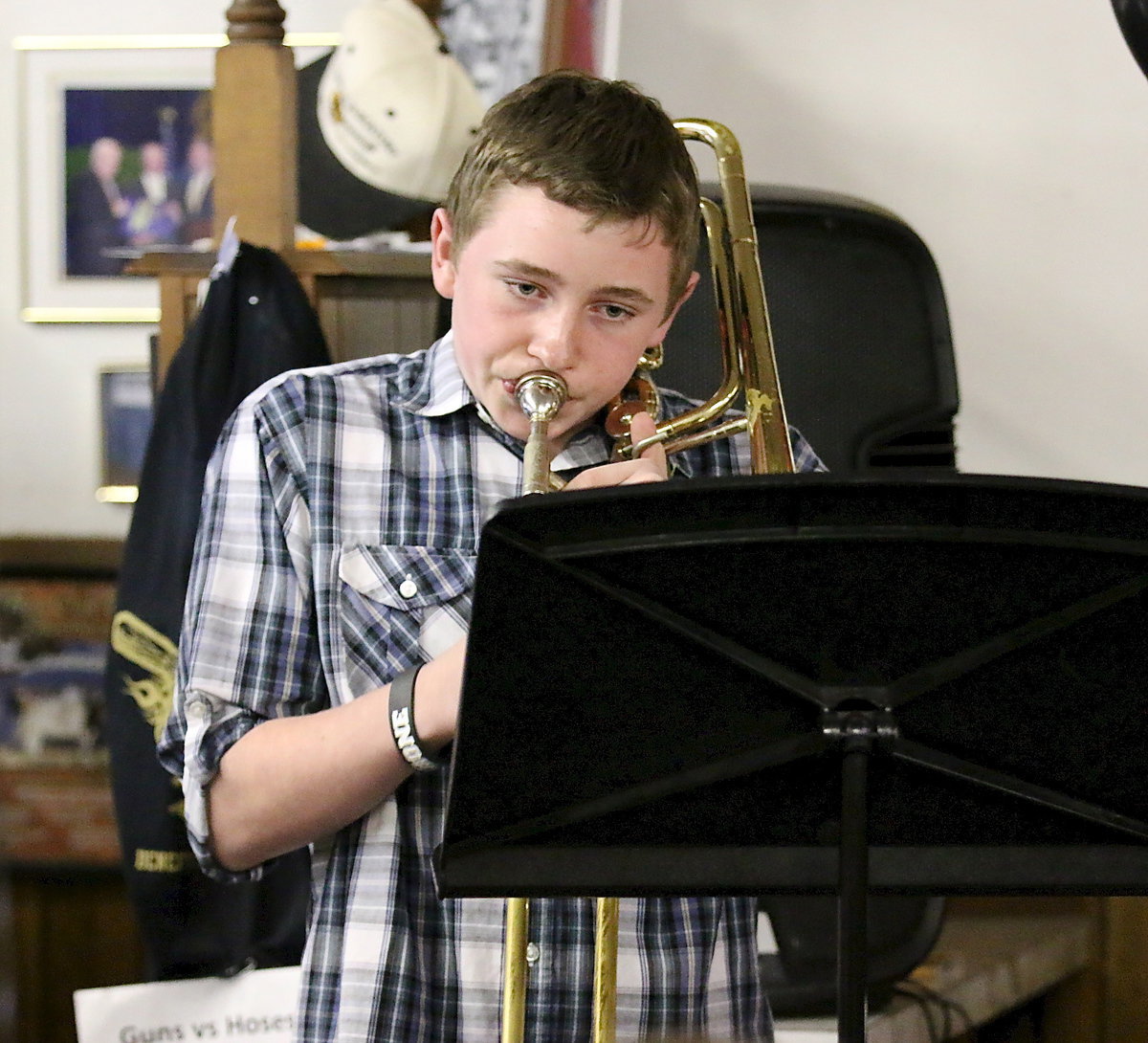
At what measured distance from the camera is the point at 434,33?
1.74 metres

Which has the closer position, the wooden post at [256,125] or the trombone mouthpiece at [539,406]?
the trombone mouthpiece at [539,406]

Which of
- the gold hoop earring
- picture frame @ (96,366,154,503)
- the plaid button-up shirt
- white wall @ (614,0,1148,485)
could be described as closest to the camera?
the plaid button-up shirt

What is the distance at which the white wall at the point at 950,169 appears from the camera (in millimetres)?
2266

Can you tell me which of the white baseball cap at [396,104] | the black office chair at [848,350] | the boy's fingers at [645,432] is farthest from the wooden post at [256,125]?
the boy's fingers at [645,432]

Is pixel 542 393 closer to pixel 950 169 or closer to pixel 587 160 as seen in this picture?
pixel 587 160

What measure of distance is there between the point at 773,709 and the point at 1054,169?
1.76 m

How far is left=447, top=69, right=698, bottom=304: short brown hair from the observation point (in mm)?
979

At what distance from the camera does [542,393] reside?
3.29 feet

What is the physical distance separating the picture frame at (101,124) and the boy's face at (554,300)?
4.87 ft

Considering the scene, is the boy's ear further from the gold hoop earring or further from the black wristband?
the black wristband

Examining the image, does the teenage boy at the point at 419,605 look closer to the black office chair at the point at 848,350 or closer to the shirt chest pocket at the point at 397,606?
the shirt chest pocket at the point at 397,606

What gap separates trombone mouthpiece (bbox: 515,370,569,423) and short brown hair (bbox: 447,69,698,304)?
0.11m

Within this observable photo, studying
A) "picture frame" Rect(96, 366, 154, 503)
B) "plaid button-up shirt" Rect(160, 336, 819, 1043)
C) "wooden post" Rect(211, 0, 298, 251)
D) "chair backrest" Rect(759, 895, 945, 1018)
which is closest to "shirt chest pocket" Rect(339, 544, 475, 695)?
"plaid button-up shirt" Rect(160, 336, 819, 1043)

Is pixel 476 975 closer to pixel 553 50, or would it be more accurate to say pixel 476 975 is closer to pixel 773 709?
pixel 773 709
